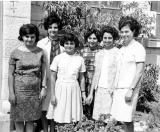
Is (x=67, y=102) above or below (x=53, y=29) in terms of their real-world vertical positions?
below

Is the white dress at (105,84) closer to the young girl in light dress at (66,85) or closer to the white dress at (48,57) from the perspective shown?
the young girl in light dress at (66,85)

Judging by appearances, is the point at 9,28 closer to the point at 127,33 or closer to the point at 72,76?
the point at 72,76

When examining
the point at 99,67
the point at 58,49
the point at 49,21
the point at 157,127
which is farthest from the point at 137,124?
the point at 49,21

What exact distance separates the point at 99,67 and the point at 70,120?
882mm

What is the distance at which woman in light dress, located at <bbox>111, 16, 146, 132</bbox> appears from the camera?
3826mm

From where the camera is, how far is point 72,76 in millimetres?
4191

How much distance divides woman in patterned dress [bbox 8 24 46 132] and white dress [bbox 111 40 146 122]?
111cm

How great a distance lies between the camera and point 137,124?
5.89 meters

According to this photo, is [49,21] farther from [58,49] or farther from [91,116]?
Result: [91,116]

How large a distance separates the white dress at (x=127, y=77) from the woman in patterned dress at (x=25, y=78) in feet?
3.63

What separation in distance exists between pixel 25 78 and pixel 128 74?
1.38 metres

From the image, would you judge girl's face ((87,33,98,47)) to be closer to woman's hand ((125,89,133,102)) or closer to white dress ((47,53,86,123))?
white dress ((47,53,86,123))

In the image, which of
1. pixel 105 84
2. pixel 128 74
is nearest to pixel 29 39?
pixel 105 84

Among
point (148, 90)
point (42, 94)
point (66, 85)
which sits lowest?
point (148, 90)
